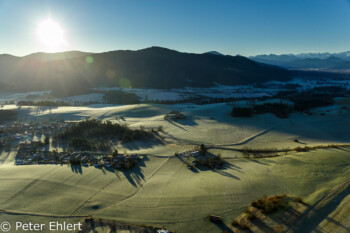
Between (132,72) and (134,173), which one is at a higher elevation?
(132,72)

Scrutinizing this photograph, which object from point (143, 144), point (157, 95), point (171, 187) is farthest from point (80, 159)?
point (157, 95)

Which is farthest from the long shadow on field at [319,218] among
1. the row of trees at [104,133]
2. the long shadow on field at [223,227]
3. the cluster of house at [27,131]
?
the cluster of house at [27,131]

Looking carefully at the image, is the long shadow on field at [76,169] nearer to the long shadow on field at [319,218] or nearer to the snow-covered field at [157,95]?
the long shadow on field at [319,218]

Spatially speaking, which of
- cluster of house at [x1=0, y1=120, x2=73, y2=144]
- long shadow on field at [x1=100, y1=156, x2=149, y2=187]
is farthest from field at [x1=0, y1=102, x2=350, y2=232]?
cluster of house at [x1=0, y1=120, x2=73, y2=144]

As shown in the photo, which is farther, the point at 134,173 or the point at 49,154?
the point at 49,154

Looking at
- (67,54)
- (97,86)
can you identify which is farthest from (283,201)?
(67,54)

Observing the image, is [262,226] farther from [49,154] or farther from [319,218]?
[49,154]

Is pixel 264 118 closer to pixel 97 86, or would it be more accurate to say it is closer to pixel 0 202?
pixel 0 202
